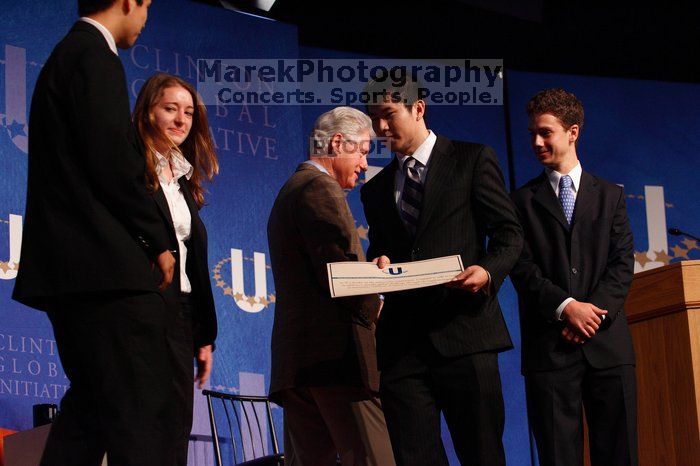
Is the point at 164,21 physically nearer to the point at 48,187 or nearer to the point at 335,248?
the point at 335,248

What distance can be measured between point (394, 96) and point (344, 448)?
112 centimetres

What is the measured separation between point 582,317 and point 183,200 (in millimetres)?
1290

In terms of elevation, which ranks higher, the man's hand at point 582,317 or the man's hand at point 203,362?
the man's hand at point 582,317

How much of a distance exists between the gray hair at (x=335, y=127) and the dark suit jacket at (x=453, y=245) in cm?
57

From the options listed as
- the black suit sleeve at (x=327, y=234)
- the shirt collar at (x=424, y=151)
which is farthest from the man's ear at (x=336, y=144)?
the shirt collar at (x=424, y=151)

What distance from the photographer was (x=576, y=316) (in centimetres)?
288

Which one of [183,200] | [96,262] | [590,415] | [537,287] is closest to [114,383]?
[96,262]

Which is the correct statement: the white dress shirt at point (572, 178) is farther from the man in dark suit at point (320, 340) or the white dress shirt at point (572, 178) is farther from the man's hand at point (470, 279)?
the man's hand at point (470, 279)

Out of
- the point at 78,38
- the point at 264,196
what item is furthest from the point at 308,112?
the point at 78,38

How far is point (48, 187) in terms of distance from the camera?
1.95 metres

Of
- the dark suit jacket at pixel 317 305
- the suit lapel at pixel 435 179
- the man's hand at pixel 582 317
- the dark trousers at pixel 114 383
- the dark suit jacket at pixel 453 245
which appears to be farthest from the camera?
the dark suit jacket at pixel 317 305

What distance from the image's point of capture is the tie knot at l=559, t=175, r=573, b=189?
3.18 meters

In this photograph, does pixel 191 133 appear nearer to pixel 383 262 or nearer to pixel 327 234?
pixel 327 234

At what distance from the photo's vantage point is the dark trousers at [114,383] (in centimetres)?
189
